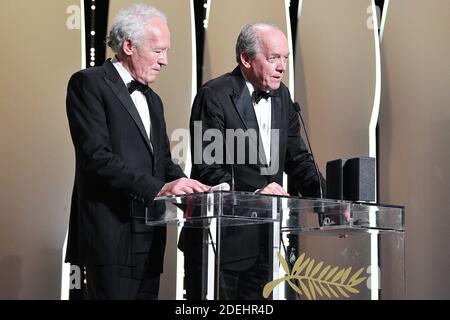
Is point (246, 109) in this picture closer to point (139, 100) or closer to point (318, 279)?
point (139, 100)

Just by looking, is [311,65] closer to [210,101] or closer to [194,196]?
[210,101]

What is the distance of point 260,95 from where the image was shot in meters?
3.83

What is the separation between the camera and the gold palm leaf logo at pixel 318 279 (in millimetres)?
2992

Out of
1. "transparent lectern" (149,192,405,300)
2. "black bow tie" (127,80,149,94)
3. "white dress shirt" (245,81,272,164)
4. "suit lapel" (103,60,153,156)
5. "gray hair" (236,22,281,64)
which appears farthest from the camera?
"gray hair" (236,22,281,64)

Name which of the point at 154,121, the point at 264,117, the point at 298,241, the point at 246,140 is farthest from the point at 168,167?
the point at 298,241

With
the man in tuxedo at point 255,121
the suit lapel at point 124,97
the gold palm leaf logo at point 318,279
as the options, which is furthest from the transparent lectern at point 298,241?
the man in tuxedo at point 255,121

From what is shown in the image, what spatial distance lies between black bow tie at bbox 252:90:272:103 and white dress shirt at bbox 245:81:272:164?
0.05ft

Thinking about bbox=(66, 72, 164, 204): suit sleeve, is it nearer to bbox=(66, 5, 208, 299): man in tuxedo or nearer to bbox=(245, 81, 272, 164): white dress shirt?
bbox=(66, 5, 208, 299): man in tuxedo

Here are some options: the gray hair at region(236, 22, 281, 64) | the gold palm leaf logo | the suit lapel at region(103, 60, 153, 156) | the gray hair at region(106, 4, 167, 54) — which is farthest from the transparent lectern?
the gray hair at region(236, 22, 281, 64)

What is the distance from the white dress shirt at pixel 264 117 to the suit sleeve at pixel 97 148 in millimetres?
569

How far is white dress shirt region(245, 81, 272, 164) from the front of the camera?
373 centimetres

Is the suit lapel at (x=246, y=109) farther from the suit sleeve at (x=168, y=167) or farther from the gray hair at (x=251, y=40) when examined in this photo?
the suit sleeve at (x=168, y=167)

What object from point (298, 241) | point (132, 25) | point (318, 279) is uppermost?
point (132, 25)

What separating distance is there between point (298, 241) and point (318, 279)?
0.14 m
